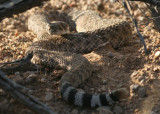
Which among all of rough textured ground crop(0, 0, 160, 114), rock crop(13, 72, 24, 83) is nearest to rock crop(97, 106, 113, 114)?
rough textured ground crop(0, 0, 160, 114)

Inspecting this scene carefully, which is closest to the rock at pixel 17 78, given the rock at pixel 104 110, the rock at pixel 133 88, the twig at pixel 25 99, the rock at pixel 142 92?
the twig at pixel 25 99

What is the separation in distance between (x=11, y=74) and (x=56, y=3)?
495 centimetres

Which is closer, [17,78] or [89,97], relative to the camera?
[89,97]

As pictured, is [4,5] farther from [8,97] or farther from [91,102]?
[91,102]

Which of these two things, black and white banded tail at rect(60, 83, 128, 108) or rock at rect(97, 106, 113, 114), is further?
rock at rect(97, 106, 113, 114)

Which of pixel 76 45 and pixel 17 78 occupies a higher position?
pixel 76 45

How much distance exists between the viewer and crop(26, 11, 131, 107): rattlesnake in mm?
3152

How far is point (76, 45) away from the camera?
5355 millimetres

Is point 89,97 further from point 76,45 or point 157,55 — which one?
point 76,45

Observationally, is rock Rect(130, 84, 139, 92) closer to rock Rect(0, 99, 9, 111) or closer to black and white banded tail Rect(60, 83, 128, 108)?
black and white banded tail Rect(60, 83, 128, 108)

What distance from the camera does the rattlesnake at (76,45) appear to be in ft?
10.3

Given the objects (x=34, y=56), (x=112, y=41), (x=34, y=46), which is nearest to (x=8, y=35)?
(x=34, y=46)

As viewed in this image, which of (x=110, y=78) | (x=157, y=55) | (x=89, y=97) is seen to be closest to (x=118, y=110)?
(x=89, y=97)

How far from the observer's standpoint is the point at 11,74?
4039 millimetres
